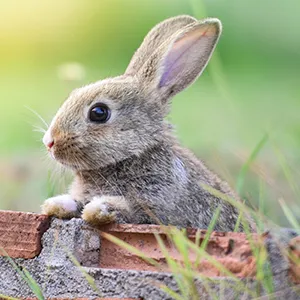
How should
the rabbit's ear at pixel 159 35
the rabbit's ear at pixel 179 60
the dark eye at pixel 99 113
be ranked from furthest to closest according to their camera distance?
1. the rabbit's ear at pixel 159 35
2. the rabbit's ear at pixel 179 60
3. the dark eye at pixel 99 113

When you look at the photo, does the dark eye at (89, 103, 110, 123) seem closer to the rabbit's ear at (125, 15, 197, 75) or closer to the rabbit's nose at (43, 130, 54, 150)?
the rabbit's nose at (43, 130, 54, 150)

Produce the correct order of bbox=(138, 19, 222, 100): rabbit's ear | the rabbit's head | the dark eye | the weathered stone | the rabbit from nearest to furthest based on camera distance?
the weathered stone → the rabbit → the rabbit's head → the dark eye → bbox=(138, 19, 222, 100): rabbit's ear

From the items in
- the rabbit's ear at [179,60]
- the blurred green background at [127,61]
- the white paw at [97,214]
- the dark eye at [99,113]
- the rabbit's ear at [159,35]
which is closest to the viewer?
the white paw at [97,214]

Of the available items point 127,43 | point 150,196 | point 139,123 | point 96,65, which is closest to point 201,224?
point 150,196

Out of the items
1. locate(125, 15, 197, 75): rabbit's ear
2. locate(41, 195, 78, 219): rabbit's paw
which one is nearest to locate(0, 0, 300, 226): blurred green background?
locate(125, 15, 197, 75): rabbit's ear

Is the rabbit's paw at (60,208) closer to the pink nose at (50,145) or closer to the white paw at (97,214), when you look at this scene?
the white paw at (97,214)

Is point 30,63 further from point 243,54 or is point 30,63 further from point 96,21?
point 243,54

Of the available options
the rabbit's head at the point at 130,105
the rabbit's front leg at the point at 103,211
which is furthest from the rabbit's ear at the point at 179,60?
the rabbit's front leg at the point at 103,211

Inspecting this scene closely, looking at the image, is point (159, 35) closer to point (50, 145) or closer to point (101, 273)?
point (50, 145)
